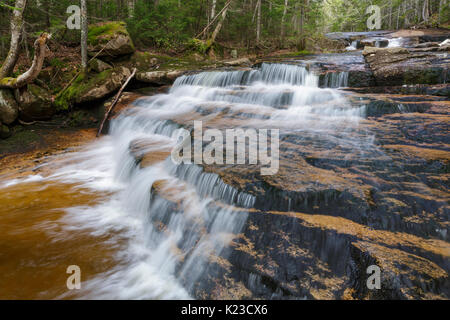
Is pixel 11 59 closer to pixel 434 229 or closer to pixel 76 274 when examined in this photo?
pixel 76 274

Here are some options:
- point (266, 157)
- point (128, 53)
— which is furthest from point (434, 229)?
point (128, 53)

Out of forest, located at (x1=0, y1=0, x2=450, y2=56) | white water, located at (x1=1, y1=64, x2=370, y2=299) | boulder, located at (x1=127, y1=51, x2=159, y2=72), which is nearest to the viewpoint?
white water, located at (x1=1, y1=64, x2=370, y2=299)

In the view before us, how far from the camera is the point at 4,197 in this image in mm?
4566

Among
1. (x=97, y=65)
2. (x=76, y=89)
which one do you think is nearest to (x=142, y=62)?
(x=97, y=65)

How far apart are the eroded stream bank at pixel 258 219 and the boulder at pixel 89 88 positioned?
3.66 meters

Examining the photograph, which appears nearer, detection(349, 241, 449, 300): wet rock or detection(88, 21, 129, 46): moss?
detection(349, 241, 449, 300): wet rock

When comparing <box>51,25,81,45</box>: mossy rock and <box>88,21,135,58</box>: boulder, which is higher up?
<box>51,25,81,45</box>: mossy rock

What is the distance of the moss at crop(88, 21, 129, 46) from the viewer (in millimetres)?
9906

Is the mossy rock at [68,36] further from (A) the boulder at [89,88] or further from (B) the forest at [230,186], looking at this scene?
(A) the boulder at [89,88]

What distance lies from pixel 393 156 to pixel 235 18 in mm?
18301

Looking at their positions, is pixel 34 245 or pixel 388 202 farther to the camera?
pixel 34 245

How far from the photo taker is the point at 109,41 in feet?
32.6

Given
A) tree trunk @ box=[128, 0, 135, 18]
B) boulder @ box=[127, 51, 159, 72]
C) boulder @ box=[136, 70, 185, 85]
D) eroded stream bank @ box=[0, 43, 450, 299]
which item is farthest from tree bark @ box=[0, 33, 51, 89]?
tree trunk @ box=[128, 0, 135, 18]

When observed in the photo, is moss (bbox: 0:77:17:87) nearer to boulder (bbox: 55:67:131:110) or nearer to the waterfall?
boulder (bbox: 55:67:131:110)
